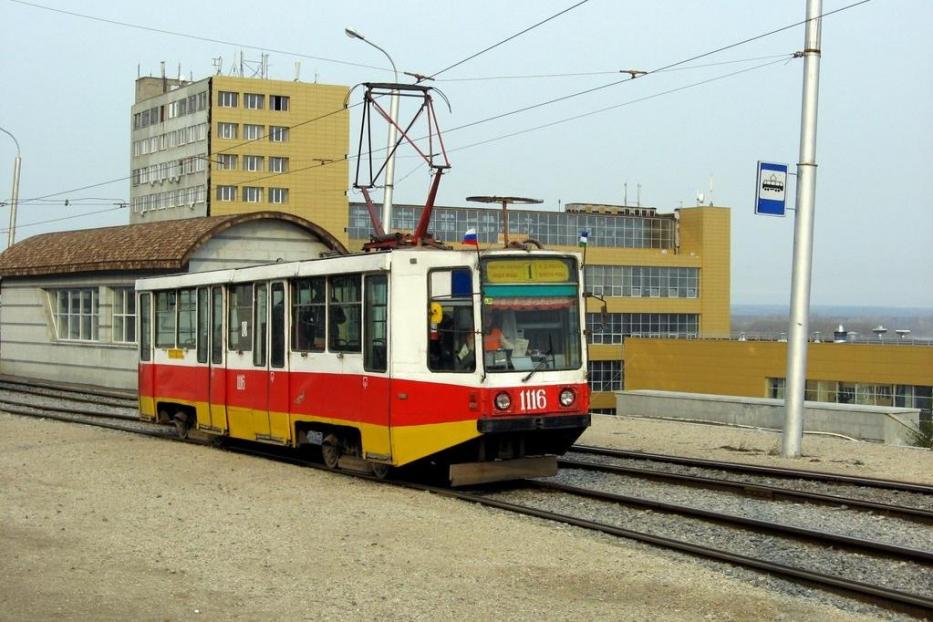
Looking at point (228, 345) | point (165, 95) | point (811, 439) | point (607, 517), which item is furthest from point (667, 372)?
point (165, 95)

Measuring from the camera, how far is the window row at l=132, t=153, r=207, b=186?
96.3m

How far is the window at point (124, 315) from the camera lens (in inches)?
1222

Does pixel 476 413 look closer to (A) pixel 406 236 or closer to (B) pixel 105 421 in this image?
(A) pixel 406 236

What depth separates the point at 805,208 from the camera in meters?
18.1

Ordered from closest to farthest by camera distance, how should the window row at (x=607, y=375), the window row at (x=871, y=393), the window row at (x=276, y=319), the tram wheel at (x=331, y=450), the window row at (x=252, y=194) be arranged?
1. the window row at (x=276, y=319)
2. the tram wheel at (x=331, y=450)
3. the window row at (x=871, y=393)
4. the window row at (x=607, y=375)
5. the window row at (x=252, y=194)

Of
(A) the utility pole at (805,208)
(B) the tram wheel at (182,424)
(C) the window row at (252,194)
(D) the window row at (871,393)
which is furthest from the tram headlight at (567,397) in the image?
(C) the window row at (252,194)

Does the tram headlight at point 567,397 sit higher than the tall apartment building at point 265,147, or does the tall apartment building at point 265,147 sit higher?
the tall apartment building at point 265,147

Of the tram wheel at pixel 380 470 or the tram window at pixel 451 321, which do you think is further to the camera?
the tram wheel at pixel 380 470

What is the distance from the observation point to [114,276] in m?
31.2

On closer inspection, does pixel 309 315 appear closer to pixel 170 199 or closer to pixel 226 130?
pixel 226 130

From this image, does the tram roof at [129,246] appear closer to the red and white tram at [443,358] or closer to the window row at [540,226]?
the red and white tram at [443,358]

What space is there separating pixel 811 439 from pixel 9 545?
14.5 m

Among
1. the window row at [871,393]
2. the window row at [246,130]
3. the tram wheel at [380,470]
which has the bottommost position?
the window row at [871,393]

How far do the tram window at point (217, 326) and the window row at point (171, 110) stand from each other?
80121mm
